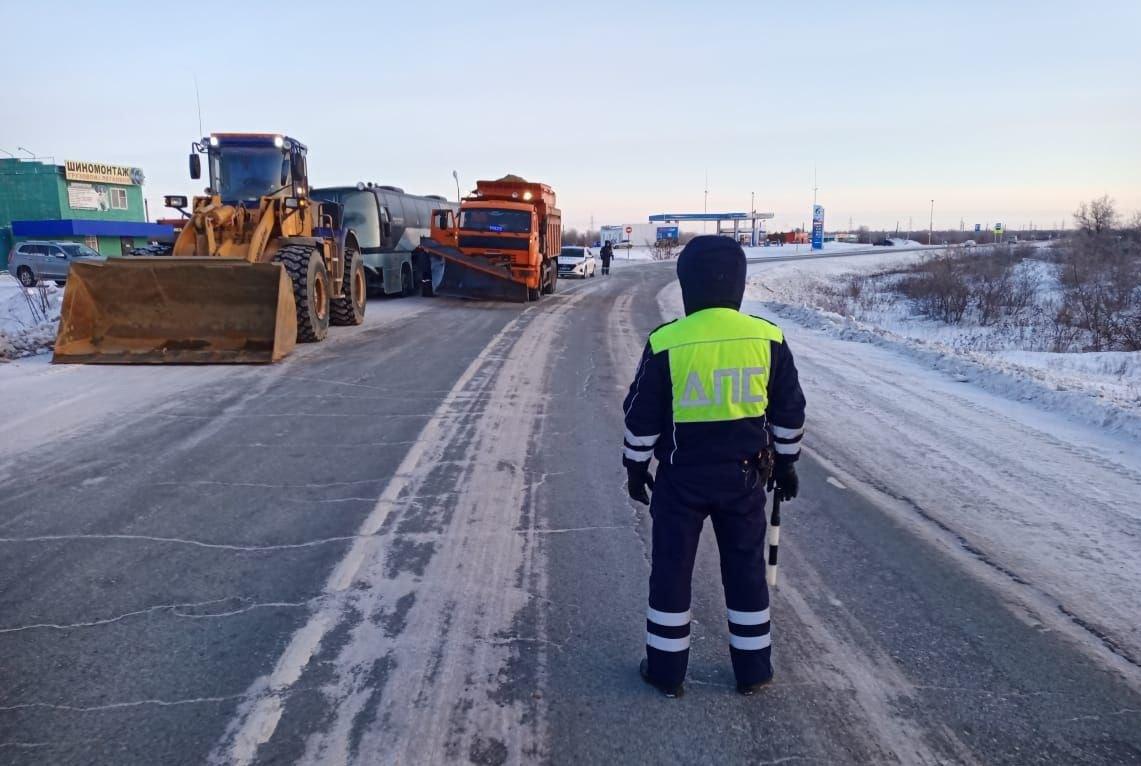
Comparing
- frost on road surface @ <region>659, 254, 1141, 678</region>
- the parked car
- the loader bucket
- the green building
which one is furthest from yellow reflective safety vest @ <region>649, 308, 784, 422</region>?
the green building

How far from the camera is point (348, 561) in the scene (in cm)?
427

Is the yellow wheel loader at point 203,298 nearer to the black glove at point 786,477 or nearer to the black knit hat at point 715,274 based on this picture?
the black knit hat at point 715,274

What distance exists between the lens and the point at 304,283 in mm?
11648

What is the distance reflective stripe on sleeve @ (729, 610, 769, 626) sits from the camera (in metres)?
3.13

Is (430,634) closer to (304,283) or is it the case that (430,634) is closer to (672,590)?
(672,590)

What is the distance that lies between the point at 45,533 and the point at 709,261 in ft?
14.0

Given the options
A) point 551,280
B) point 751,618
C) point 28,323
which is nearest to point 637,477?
point 751,618

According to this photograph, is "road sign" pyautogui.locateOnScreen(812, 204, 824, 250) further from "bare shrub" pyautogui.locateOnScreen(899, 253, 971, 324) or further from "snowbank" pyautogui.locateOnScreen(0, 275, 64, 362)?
"snowbank" pyautogui.locateOnScreen(0, 275, 64, 362)

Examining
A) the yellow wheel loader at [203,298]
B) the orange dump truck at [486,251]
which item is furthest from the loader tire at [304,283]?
the orange dump truck at [486,251]

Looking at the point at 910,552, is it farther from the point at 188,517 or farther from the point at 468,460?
the point at 188,517

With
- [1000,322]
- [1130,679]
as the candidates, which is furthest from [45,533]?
[1000,322]

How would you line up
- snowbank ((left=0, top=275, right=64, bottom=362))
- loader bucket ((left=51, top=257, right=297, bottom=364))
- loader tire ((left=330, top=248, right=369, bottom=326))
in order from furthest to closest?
loader tire ((left=330, top=248, right=369, bottom=326)) < snowbank ((left=0, top=275, right=64, bottom=362)) < loader bucket ((left=51, top=257, right=297, bottom=364))

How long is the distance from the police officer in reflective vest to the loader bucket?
814 cm

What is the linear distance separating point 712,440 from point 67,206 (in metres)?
58.1
